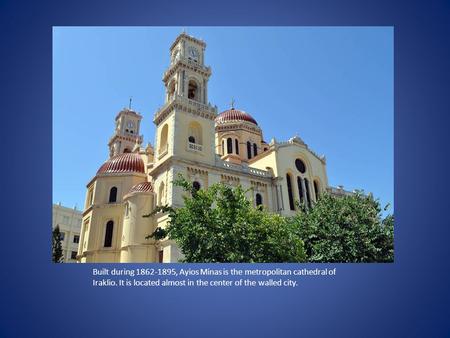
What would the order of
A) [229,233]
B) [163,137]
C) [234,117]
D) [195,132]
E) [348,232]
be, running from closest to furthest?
[229,233] < [348,232] < [195,132] < [163,137] < [234,117]

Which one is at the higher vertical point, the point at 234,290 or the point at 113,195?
the point at 113,195

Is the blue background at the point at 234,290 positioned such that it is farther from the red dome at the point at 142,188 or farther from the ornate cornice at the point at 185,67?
the ornate cornice at the point at 185,67

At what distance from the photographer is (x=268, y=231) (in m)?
11.1

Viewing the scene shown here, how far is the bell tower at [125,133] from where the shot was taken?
30125 millimetres

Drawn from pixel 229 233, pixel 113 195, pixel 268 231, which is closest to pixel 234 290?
pixel 229 233

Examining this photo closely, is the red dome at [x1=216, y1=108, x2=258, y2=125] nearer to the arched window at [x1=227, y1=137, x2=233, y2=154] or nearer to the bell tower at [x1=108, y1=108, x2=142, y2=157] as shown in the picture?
the arched window at [x1=227, y1=137, x2=233, y2=154]

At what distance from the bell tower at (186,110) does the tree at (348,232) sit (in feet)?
24.7

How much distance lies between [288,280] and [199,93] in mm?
14725

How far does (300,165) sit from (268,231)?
1284 cm

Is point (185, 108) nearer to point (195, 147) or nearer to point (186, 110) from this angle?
point (186, 110)

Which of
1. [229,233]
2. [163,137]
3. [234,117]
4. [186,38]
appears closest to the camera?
[229,233]

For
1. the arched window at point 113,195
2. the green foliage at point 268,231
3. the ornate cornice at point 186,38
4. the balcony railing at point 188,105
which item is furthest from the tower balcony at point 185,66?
the green foliage at point 268,231
